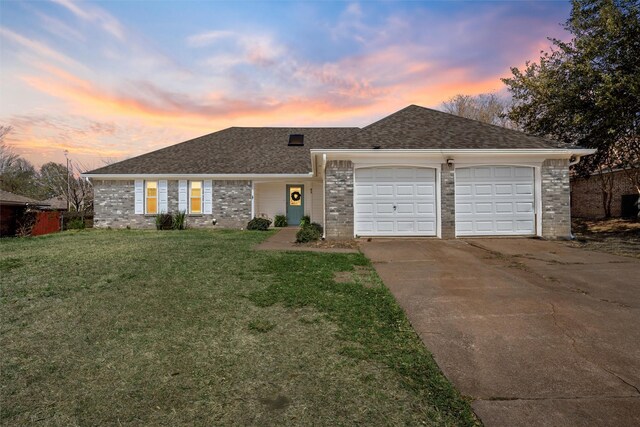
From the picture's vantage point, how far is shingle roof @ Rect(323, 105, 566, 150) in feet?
35.7

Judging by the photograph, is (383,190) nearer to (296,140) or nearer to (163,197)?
(296,140)

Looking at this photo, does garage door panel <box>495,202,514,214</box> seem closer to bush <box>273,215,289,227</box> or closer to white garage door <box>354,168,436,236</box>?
white garage door <box>354,168,436,236</box>

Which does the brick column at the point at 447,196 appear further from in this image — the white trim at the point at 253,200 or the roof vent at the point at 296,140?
the roof vent at the point at 296,140

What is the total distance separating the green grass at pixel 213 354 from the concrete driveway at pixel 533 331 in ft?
1.07

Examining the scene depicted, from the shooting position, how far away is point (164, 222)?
16.6 meters

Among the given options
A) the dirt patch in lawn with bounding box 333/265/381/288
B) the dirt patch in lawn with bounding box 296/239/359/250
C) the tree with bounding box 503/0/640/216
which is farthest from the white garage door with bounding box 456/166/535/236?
the dirt patch in lawn with bounding box 333/265/381/288

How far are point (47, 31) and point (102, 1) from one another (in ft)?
6.88

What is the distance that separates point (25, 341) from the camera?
3.39 metres

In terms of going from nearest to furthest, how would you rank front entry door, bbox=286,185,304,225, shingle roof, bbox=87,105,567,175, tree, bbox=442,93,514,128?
shingle roof, bbox=87,105,567,175
front entry door, bbox=286,185,304,225
tree, bbox=442,93,514,128

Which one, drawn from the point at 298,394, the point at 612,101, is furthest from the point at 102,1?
the point at 612,101

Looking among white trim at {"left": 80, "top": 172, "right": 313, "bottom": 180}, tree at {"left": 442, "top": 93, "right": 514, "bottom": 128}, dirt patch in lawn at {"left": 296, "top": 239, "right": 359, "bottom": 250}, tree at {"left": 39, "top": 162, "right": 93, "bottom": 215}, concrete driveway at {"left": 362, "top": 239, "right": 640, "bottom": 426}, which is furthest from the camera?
tree at {"left": 442, "top": 93, "right": 514, "bottom": 128}

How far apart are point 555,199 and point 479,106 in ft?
82.2

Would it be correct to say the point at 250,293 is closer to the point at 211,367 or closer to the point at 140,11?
the point at 211,367

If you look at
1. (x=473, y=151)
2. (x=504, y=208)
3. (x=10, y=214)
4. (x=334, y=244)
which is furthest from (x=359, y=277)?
(x=10, y=214)
